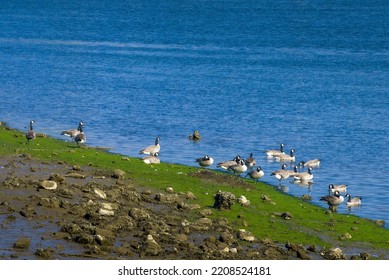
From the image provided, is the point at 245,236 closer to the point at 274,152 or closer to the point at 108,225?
the point at 108,225

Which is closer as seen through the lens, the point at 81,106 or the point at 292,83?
the point at 81,106

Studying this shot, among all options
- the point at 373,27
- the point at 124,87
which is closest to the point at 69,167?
the point at 124,87

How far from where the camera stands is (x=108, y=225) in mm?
27922

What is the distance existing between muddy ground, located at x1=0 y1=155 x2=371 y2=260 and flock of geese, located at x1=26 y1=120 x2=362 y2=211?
278 inches

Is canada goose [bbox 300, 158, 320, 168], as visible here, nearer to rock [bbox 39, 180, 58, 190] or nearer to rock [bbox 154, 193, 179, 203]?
rock [bbox 154, 193, 179, 203]

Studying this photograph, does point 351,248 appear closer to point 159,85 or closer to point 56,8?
point 159,85

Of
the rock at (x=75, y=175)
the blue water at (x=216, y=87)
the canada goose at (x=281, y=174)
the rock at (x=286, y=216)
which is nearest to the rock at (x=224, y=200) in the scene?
the rock at (x=286, y=216)

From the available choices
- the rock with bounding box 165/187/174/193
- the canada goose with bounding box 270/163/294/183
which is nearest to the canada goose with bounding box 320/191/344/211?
the canada goose with bounding box 270/163/294/183

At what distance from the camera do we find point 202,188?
120ft

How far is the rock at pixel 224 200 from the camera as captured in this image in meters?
32.3

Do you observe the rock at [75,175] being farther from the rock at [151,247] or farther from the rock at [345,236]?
A: the rock at [345,236]

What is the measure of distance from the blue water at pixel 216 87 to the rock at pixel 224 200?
21.7 ft
